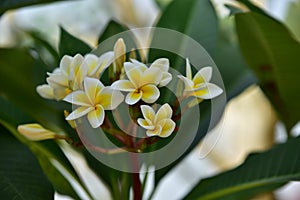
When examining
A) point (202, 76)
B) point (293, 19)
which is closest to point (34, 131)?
point (202, 76)

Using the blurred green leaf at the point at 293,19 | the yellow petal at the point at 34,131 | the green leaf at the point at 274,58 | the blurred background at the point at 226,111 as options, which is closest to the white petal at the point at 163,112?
the yellow petal at the point at 34,131

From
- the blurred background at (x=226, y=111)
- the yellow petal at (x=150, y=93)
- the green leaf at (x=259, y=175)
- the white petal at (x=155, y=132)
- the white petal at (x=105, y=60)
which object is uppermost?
the white petal at (x=105, y=60)

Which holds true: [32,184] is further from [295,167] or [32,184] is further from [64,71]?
[295,167]

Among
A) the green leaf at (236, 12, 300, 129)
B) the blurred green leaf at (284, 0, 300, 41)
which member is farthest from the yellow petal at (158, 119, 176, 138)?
the blurred green leaf at (284, 0, 300, 41)

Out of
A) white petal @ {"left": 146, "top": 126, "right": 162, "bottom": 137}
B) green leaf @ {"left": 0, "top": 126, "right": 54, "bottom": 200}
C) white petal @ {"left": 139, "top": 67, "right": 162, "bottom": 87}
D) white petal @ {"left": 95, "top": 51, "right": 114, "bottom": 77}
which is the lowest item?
green leaf @ {"left": 0, "top": 126, "right": 54, "bottom": 200}

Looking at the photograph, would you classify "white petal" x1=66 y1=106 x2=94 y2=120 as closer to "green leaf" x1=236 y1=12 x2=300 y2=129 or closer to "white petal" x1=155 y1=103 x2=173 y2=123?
"white petal" x1=155 y1=103 x2=173 y2=123

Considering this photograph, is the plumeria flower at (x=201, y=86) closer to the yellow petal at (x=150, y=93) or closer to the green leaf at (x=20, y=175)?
the yellow petal at (x=150, y=93)

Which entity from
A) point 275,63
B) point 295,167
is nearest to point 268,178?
point 295,167

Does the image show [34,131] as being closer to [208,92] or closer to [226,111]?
[208,92]
